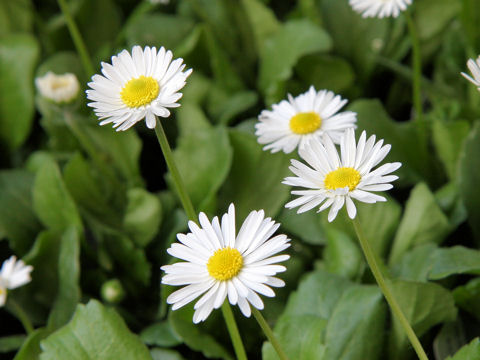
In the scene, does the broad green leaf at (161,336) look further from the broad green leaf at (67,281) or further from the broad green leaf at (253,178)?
the broad green leaf at (253,178)

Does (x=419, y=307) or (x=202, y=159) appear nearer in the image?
(x=419, y=307)

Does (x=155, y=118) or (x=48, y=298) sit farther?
(x=48, y=298)

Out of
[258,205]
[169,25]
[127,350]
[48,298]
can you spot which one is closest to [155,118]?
[127,350]

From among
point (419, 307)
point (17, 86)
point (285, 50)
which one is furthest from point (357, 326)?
point (17, 86)

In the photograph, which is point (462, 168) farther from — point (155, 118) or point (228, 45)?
point (228, 45)

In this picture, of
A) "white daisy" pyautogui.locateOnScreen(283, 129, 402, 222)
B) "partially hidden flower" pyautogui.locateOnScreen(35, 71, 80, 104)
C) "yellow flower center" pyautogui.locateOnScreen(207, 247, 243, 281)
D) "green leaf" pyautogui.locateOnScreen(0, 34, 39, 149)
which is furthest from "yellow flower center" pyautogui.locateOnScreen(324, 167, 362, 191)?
"green leaf" pyautogui.locateOnScreen(0, 34, 39, 149)

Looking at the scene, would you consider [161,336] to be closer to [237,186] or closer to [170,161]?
[237,186]

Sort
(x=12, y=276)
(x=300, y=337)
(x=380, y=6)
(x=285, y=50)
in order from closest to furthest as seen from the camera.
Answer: (x=300, y=337) → (x=12, y=276) → (x=380, y=6) → (x=285, y=50)
